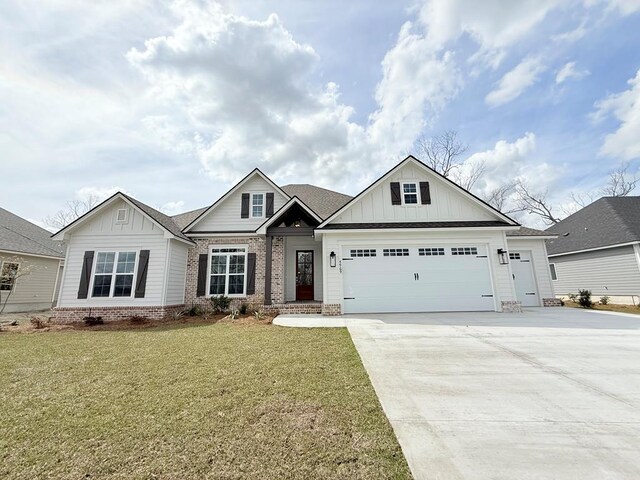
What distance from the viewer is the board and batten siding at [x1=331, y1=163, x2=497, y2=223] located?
1120cm

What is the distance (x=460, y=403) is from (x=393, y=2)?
11.1 meters

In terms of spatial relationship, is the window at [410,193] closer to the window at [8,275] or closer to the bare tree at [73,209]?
the window at [8,275]

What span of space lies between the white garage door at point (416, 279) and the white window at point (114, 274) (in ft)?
29.2

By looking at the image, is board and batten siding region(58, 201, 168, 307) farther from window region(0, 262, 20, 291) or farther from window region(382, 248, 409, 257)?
window region(382, 248, 409, 257)

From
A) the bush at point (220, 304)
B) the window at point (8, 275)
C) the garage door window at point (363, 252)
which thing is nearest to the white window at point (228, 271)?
the bush at point (220, 304)

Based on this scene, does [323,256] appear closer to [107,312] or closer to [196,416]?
[196,416]

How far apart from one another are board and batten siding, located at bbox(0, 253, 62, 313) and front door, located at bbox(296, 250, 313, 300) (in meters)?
13.3

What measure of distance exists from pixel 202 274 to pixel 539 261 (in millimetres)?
15495

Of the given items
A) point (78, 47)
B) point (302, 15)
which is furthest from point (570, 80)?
point (78, 47)

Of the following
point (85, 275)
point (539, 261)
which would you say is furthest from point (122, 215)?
point (539, 261)

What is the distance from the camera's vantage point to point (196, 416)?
3.03 meters

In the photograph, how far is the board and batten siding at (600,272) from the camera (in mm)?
13758

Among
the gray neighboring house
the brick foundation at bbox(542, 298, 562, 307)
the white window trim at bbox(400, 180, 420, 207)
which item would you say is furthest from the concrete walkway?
the gray neighboring house

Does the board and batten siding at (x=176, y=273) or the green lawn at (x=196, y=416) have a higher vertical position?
the board and batten siding at (x=176, y=273)
